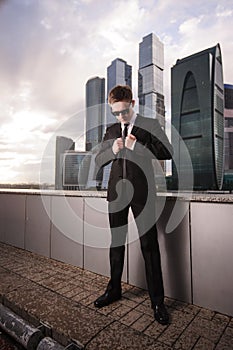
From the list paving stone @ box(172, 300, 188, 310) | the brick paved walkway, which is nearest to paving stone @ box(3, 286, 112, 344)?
the brick paved walkway

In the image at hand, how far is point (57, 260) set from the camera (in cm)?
281

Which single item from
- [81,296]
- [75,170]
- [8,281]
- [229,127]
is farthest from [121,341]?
[229,127]

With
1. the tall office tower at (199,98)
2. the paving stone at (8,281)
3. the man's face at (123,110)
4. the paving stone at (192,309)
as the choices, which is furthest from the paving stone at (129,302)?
the tall office tower at (199,98)

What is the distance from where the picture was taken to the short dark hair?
1.53 m

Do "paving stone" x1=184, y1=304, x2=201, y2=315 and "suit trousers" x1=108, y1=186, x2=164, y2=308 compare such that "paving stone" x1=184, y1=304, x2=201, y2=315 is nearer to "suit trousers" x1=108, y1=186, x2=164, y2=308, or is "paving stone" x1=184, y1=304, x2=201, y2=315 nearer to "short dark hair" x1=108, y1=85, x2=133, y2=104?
"suit trousers" x1=108, y1=186, x2=164, y2=308

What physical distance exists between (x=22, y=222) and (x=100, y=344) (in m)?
2.59

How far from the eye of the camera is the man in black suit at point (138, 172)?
4.87 ft

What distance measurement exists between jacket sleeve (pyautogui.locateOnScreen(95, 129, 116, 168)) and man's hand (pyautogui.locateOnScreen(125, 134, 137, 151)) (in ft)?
0.52

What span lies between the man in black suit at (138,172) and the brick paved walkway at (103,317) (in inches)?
5.6

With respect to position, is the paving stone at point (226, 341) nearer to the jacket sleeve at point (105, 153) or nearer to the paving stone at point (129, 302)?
the paving stone at point (129, 302)

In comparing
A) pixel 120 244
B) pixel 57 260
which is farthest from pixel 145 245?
pixel 57 260

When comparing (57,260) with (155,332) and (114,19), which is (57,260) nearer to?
(155,332)

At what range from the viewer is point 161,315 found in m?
1.42

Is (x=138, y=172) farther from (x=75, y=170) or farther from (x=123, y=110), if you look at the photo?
(x=75, y=170)
